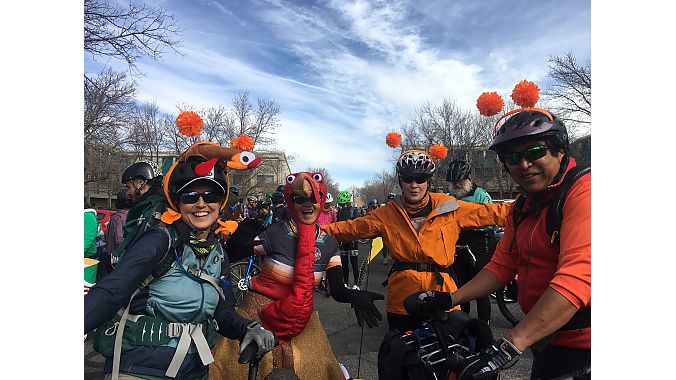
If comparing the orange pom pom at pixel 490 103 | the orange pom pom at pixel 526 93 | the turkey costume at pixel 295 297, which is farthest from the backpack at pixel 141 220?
the orange pom pom at pixel 490 103

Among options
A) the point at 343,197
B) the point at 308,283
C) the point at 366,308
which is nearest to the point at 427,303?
the point at 366,308

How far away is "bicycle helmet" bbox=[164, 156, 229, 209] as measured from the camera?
2246mm

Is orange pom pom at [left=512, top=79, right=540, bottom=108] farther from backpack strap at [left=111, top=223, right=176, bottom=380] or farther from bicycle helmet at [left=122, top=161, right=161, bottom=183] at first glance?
bicycle helmet at [left=122, top=161, right=161, bottom=183]

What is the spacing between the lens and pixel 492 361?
1479 mm

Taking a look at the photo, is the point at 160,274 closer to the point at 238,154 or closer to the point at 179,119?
the point at 238,154

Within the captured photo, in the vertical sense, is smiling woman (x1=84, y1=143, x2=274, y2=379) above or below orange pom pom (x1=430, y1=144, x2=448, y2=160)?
below

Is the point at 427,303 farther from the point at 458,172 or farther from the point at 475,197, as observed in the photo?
the point at 475,197

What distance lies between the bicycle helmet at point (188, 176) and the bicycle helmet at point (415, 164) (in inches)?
66.3

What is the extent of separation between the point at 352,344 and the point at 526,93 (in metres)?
3.87

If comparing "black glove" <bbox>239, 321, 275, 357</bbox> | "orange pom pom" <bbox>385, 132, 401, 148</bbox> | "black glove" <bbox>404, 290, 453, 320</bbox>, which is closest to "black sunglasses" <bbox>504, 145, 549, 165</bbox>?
"black glove" <bbox>404, 290, 453, 320</bbox>

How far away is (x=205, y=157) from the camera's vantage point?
2426mm

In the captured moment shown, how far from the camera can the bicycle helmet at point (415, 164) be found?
340 cm

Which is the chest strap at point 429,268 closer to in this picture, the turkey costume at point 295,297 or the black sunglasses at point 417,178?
the turkey costume at point 295,297

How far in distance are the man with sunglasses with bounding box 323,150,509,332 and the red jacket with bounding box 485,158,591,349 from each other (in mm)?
→ 935
